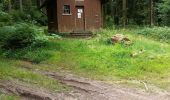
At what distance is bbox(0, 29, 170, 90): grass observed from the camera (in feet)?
54.6

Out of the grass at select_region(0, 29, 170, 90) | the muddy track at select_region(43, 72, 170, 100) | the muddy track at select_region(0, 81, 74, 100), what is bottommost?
the muddy track at select_region(43, 72, 170, 100)

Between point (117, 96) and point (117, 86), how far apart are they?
1.73 metres

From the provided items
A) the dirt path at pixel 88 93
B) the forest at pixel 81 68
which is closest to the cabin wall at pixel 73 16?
the forest at pixel 81 68

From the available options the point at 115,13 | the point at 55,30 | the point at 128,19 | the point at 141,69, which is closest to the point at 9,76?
the point at 141,69

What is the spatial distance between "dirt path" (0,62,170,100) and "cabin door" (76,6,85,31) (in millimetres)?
17793

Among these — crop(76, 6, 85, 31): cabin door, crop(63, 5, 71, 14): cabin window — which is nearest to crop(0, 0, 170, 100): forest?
crop(76, 6, 85, 31): cabin door

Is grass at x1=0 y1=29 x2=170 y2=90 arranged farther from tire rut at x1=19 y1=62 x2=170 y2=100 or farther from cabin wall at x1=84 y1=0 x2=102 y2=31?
cabin wall at x1=84 y1=0 x2=102 y2=31

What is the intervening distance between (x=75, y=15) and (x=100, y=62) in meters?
14.2

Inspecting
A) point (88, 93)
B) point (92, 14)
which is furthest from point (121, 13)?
point (88, 93)

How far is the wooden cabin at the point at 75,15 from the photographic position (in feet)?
107

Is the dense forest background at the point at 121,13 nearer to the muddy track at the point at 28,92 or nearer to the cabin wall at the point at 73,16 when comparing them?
the cabin wall at the point at 73,16

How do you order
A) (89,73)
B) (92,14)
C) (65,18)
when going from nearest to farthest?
(89,73) < (65,18) < (92,14)

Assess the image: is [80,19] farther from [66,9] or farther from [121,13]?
[121,13]

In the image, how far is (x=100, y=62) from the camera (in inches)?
764
